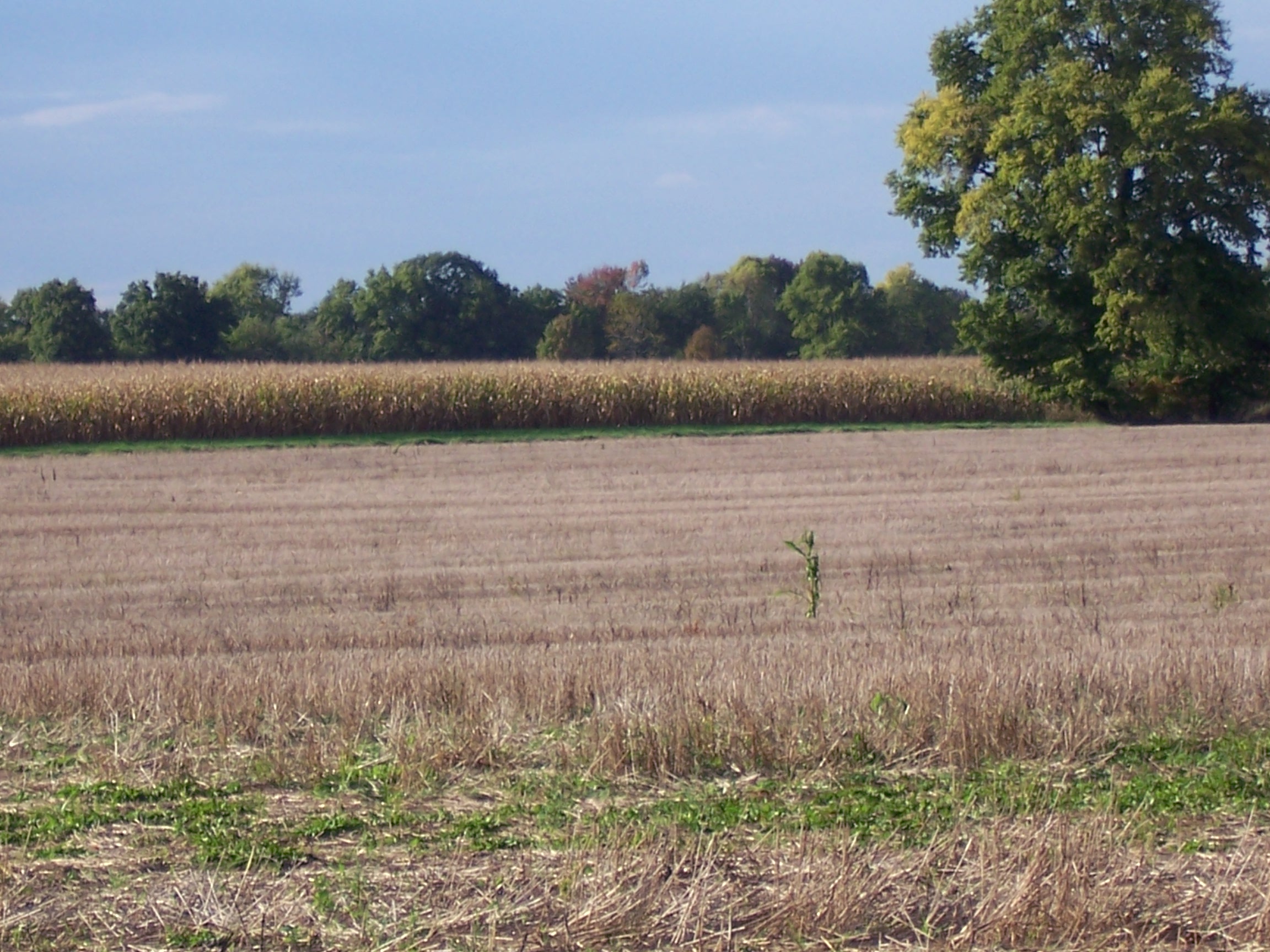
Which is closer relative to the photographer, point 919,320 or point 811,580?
point 811,580

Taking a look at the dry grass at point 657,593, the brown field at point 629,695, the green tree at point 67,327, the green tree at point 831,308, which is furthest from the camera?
the green tree at point 831,308

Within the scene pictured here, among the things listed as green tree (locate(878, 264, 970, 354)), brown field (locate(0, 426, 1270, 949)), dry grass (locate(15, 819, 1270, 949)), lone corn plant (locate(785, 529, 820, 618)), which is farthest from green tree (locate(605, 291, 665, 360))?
dry grass (locate(15, 819, 1270, 949))

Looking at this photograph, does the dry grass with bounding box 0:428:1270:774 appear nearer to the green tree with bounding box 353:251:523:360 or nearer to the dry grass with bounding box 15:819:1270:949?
the dry grass with bounding box 15:819:1270:949

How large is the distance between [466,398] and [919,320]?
143 ft

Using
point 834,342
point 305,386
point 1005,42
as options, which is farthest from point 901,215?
point 834,342

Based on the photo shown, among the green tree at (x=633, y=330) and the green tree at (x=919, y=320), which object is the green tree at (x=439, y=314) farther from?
the green tree at (x=919, y=320)

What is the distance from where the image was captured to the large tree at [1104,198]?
109 ft

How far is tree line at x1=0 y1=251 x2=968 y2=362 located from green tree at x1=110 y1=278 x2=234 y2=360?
67 mm

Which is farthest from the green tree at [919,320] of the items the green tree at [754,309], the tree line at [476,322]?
the green tree at [754,309]

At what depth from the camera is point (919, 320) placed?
246 ft

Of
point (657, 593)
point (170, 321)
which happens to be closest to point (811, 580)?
point (657, 593)

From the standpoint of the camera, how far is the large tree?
1314 inches

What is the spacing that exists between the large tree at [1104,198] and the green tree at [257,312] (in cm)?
3314

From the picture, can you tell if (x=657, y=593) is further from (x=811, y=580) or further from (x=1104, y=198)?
(x=1104, y=198)
